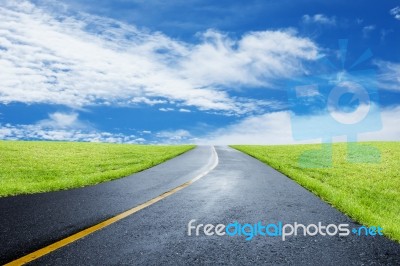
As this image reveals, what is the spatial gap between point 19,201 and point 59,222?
2534 millimetres

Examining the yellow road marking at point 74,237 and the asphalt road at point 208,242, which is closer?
the yellow road marking at point 74,237

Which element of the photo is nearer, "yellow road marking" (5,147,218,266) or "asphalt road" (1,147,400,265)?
"yellow road marking" (5,147,218,266)

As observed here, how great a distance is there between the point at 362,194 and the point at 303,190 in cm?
272

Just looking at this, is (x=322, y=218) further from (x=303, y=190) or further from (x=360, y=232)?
(x=303, y=190)

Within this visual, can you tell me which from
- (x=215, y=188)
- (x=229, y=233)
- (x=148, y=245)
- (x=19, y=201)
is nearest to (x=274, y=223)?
(x=229, y=233)

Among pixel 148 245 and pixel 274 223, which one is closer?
pixel 148 245

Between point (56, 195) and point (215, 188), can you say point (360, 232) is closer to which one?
point (215, 188)

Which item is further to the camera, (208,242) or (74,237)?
(74,237)

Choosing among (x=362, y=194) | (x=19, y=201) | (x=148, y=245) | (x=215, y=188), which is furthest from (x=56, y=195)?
(x=362, y=194)

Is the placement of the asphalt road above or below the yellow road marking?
below

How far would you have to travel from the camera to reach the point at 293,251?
4.48m

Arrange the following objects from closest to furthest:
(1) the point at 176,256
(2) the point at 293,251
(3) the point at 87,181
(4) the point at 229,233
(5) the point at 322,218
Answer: (1) the point at 176,256 → (2) the point at 293,251 → (4) the point at 229,233 → (5) the point at 322,218 → (3) the point at 87,181

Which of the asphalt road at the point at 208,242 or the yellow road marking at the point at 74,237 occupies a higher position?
the yellow road marking at the point at 74,237

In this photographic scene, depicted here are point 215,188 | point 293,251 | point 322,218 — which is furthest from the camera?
point 215,188
